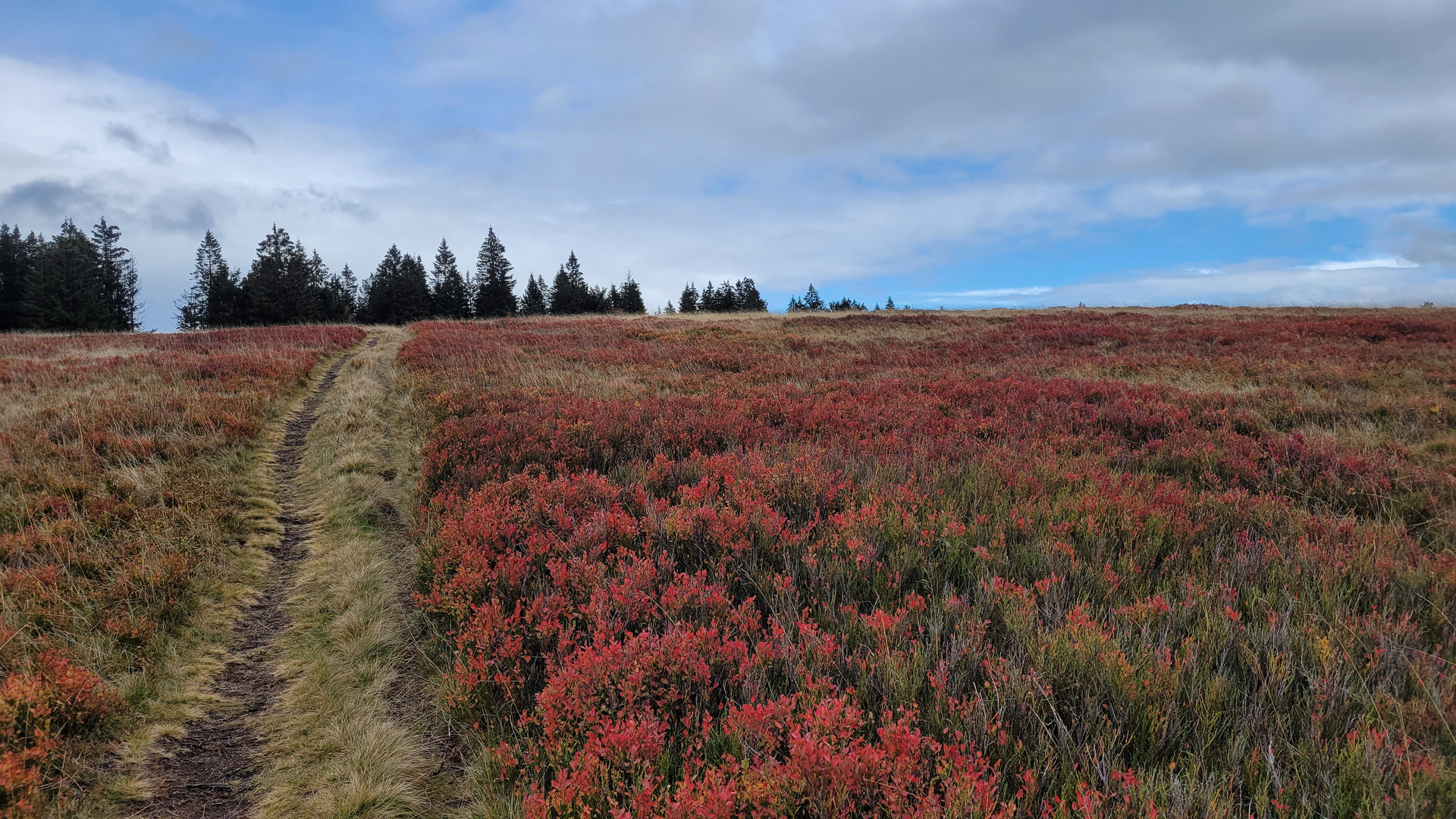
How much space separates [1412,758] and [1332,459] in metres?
5.59

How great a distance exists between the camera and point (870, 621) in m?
3.41

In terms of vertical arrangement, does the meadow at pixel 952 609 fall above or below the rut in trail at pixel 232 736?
above

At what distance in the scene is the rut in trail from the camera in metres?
3.38

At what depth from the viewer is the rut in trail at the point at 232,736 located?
338 cm

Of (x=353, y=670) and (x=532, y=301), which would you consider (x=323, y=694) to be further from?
(x=532, y=301)

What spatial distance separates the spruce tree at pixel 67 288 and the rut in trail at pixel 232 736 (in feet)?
221

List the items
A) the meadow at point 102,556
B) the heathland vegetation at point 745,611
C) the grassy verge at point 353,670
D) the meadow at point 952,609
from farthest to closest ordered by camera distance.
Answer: the meadow at point 102,556
the grassy verge at point 353,670
the heathland vegetation at point 745,611
the meadow at point 952,609

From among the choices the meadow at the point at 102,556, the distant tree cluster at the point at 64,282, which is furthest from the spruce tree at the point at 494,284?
the meadow at the point at 102,556

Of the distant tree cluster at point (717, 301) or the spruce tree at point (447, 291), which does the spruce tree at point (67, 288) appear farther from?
the distant tree cluster at point (717, 301)

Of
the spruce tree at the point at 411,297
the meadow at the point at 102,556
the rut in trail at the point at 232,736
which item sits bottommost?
the rut in trail at the point at 232,736

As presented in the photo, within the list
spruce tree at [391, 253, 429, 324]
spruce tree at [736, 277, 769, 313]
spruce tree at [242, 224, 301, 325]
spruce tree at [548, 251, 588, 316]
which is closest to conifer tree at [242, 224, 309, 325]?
spruce tree at [242, 224, 301, 325]

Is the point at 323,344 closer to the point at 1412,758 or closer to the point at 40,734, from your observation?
the point at 40,734

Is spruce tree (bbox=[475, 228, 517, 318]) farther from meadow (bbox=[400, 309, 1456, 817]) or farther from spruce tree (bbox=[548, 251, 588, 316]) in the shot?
meadow (bbox=[400, 309, 1456, 817])

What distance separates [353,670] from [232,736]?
0.74 meters
